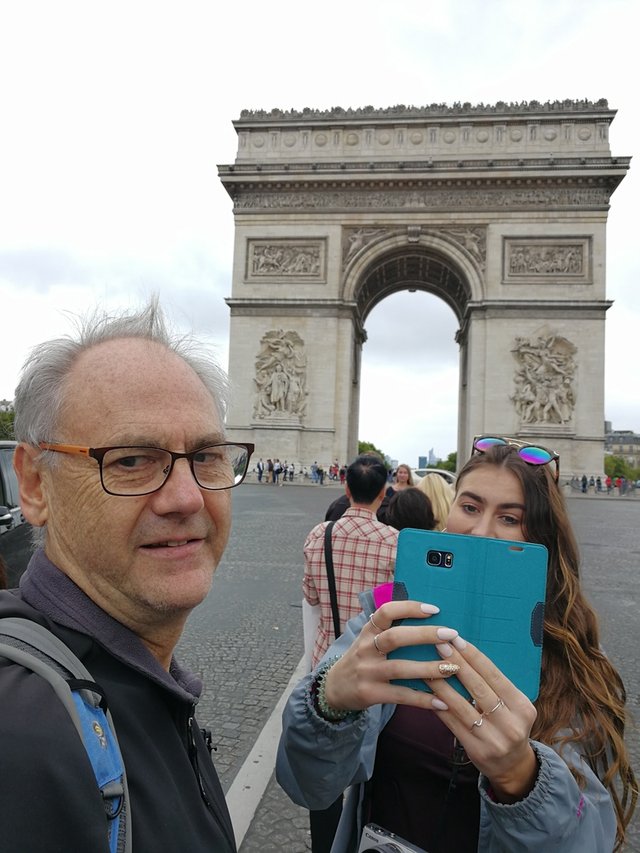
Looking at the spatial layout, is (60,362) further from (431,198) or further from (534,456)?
(431,198)

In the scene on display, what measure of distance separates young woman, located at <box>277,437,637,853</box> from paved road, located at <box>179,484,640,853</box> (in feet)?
3.97

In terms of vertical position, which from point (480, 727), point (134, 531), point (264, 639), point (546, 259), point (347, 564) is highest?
point (546, 259)

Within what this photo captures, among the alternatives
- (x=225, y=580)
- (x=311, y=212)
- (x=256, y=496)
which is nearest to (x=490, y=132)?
(x=311, y=212)

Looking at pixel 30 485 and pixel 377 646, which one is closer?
pixel 377 646

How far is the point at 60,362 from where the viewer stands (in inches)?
45.5

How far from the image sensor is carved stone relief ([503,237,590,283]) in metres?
23.3

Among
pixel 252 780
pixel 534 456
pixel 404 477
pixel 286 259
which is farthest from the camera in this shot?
pixel 286 259

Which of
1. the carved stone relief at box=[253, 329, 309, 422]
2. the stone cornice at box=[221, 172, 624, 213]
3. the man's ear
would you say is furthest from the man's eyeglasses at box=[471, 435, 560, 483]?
the stone cornice at box=[221, 172, 624, 213]

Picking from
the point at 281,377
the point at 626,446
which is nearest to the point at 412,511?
the point at 281,377

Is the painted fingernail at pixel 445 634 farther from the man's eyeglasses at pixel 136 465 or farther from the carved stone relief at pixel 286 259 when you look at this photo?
the carved stone relief at pixel 286 259

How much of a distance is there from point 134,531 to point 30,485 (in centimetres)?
26

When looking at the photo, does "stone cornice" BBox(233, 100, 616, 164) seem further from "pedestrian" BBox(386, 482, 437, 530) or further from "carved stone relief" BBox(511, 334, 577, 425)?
"pedestrian" BBox(386, 482, 437, 530)

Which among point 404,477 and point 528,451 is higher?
point 528,451

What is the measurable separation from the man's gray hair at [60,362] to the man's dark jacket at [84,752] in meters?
0.24
